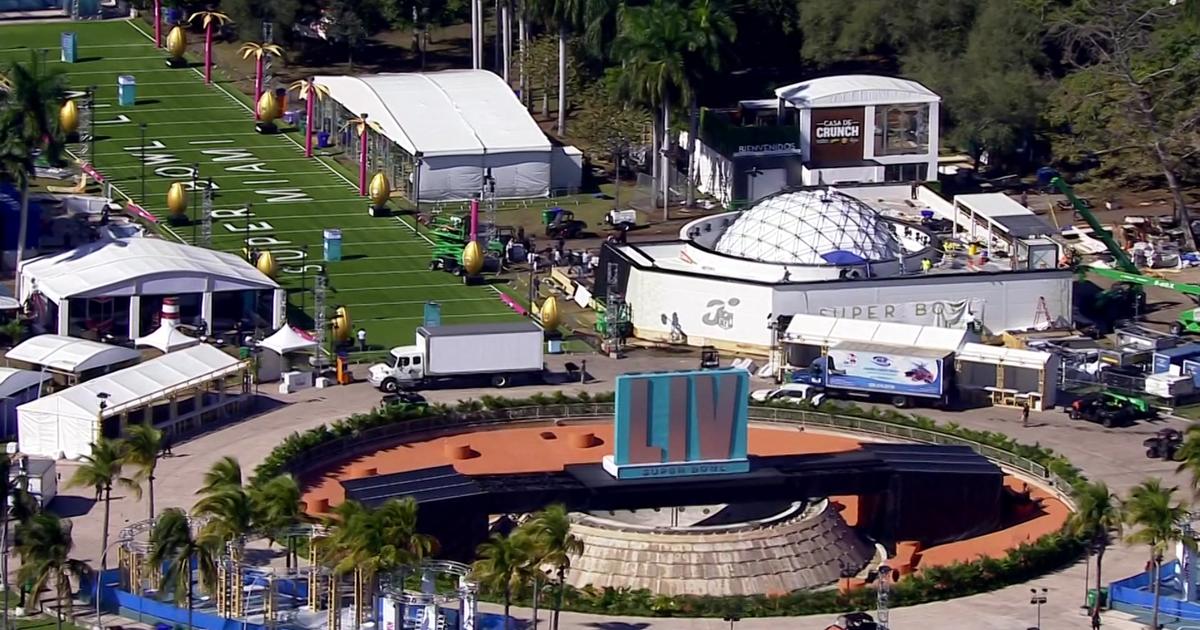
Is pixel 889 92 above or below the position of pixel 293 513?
above

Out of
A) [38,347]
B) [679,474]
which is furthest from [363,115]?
[679,474]

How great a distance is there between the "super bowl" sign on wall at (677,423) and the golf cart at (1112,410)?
23.3 meters

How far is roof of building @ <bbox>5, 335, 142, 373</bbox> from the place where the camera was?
117688mm

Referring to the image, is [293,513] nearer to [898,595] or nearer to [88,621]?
[88,621]

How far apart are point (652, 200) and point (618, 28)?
12.3 meters

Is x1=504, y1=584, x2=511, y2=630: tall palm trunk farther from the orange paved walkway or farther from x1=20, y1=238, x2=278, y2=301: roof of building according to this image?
x1=20, y1=238, x2=278, y2=301: roof of building

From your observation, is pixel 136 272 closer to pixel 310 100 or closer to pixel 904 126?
pixel 310 100

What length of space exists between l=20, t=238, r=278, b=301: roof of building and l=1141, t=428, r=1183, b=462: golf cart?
1612 inches

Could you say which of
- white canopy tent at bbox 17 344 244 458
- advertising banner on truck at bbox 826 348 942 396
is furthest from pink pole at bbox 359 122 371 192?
advertising banner on truck at bbox 826 348 942 396

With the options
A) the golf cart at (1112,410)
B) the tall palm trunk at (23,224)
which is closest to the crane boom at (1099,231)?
the golf cart at (1112,410)

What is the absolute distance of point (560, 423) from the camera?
117m

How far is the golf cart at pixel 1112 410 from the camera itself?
11719 cm

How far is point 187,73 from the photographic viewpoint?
173625mm

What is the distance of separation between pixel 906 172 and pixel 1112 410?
41424 millimetres
